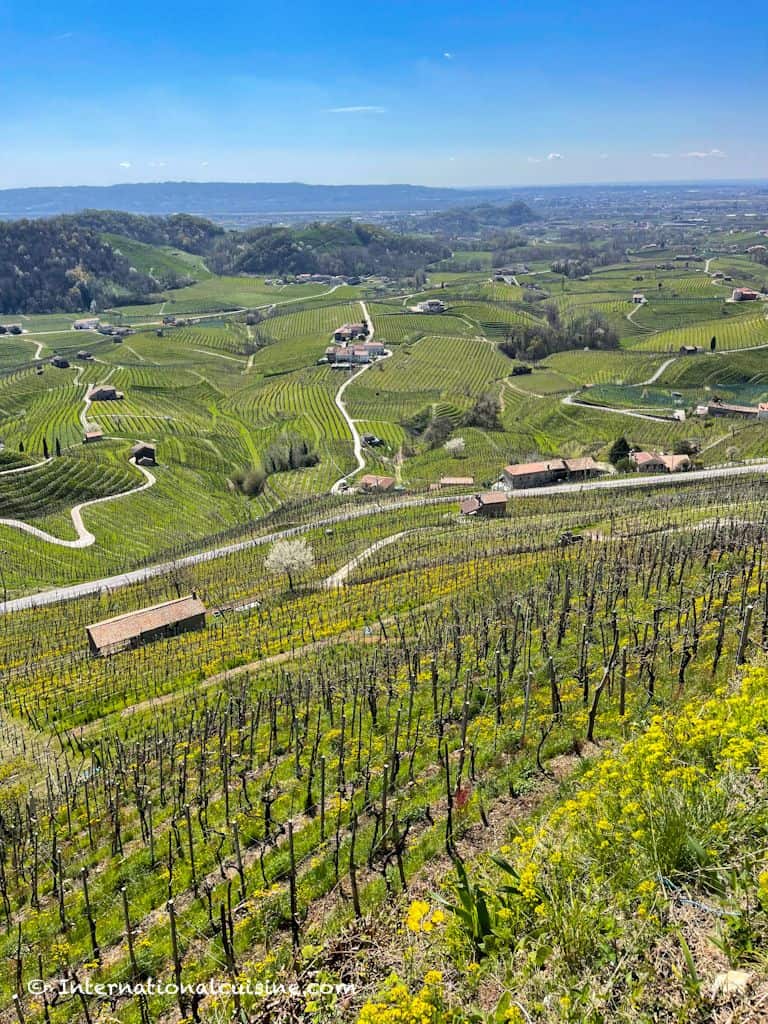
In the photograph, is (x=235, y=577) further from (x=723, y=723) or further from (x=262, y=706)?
(x=723, y=723)

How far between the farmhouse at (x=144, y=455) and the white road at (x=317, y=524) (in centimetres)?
4902

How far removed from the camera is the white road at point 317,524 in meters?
66.4

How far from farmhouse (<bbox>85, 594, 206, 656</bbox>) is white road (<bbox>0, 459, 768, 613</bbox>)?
20.0 meters

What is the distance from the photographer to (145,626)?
149 feet

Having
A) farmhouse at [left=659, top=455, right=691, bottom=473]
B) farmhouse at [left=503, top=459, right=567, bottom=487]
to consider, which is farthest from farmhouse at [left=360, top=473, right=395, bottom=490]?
farmhouse at [left=659, top=455, right=691, bottom=473]

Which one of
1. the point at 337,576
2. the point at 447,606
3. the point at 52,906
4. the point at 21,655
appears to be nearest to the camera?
the point at 52,906

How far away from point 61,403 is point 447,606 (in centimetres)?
14559

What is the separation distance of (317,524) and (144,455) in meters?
55.8

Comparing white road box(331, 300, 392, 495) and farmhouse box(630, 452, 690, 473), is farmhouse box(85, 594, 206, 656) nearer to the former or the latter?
white road box(331, 300, 392, 495)

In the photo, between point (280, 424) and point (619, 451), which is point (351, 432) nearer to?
point (280, 424)

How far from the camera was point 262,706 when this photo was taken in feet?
84.7

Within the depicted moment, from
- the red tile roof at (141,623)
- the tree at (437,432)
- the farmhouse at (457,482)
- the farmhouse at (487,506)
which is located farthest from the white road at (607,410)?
the red tile roof at (141,623)

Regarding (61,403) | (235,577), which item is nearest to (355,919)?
(235,577)

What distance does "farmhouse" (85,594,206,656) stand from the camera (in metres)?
43.8
